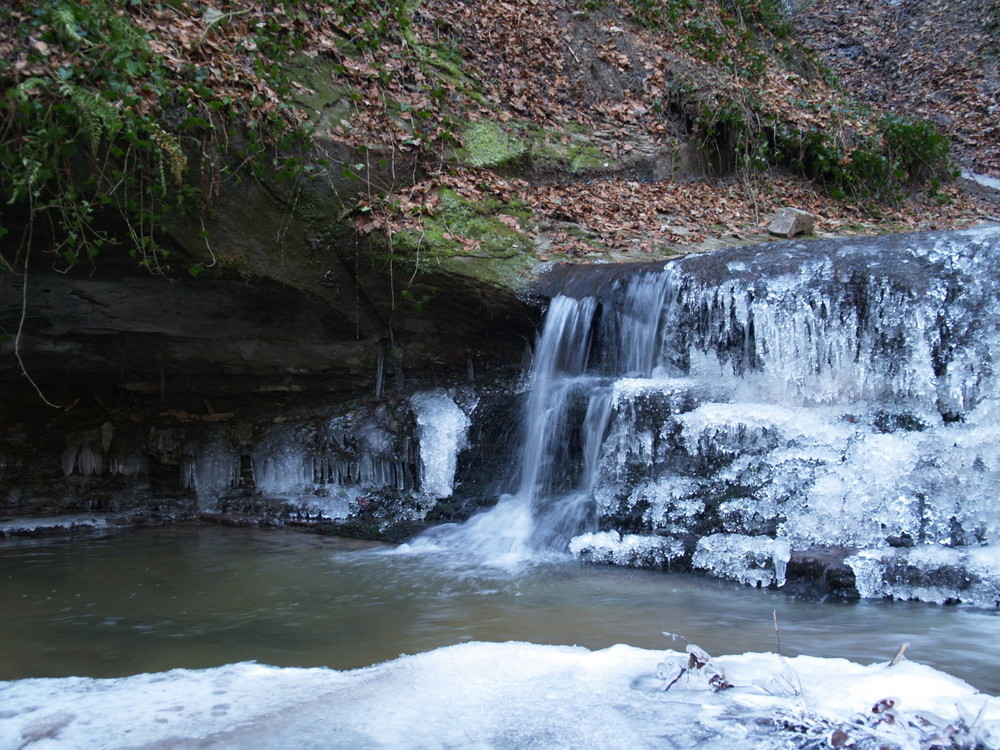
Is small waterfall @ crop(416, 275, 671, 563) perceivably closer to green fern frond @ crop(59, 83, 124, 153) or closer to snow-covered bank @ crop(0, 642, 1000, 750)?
snow-covered bank @ crop(0, 642, 1000, 750)

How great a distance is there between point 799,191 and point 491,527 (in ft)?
23.8

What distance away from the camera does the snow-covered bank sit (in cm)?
227

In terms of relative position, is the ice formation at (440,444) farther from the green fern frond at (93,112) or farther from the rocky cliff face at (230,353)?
the green fern frond at (93,112)

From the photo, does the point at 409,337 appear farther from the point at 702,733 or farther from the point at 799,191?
the point at 799,191

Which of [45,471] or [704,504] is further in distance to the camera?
[45,471]

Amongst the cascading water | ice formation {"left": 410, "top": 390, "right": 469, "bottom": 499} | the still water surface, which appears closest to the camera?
the still water surface

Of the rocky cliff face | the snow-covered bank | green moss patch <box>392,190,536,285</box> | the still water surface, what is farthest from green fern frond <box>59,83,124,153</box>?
the snow-covered bank

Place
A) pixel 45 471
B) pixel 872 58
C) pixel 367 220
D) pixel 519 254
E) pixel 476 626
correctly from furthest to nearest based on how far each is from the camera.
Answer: pixel 872 58 → pixel 45 471 → pixel 519 254 → pixel 367 220 → pixel 476 626

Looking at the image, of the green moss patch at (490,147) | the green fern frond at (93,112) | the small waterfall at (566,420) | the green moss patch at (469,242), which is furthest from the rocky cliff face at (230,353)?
the green moss patch at (490,147)

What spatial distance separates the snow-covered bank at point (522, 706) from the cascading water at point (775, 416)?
2091 millimetres

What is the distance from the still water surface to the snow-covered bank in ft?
1.71

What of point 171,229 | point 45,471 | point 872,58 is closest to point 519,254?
point 171,229

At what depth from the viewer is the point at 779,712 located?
2.35 m

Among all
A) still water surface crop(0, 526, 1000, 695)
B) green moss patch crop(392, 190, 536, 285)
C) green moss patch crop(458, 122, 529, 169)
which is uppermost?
green moss patch crop(458, 122, 529, 169)
